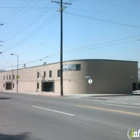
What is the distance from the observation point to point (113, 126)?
9742 mm

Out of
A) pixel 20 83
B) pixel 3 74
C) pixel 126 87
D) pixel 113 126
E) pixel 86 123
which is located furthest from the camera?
pixel 3 74

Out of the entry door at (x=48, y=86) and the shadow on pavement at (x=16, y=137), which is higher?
the entry door at (x=48, y=86)

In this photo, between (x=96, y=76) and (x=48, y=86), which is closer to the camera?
(x=96, y=76)

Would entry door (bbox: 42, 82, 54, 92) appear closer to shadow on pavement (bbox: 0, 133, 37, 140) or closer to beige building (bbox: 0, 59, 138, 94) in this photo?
beige building (bbox: 0, 59, 138, 94)

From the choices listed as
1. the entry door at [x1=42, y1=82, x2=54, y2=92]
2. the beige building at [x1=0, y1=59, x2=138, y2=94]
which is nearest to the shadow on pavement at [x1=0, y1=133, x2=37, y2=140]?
the beige building at [x1=0, y1=59, x2=138, y2=94]

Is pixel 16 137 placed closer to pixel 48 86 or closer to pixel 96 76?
pixel 96 76

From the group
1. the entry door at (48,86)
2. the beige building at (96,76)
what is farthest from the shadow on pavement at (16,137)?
the entry door at (48,86)

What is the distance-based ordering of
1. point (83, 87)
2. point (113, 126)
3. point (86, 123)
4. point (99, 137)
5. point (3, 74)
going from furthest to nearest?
point (3, 74) < point (83, 87) < point (86, 123) < point (113, 126) < point (99, 137)

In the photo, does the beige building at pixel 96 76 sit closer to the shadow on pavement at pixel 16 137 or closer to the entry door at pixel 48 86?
the entry door at pixel 48 86

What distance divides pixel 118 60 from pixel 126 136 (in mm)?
42668

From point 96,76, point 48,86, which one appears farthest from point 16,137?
point 48,86

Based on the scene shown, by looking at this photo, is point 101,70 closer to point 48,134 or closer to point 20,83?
point 20,83

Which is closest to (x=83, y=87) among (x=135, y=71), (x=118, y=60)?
(x=118, y=60)

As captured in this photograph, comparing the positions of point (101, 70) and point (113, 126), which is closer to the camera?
point (113, 126)
